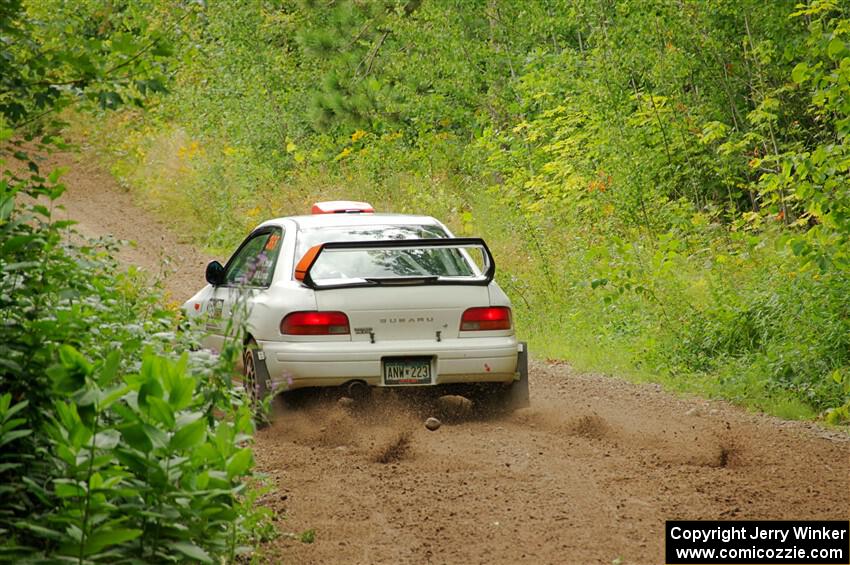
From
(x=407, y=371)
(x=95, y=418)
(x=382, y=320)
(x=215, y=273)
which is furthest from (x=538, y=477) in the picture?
(x=215, y=273)

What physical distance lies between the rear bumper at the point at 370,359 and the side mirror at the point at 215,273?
161 cm

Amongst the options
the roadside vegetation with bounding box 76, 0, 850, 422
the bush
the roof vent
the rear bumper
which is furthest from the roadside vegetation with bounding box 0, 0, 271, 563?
the roof vent

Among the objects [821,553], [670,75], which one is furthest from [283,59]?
[821,553]

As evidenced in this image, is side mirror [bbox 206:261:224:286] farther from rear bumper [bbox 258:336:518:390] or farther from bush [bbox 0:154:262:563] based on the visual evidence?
bush [bbox 0:154:262:563]

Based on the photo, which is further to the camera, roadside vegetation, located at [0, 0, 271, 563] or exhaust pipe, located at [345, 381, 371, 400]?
exhaust pipe, located at [345, 381, 371, 400]

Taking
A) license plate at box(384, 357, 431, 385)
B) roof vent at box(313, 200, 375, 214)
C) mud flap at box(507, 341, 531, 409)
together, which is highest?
roof vent at box(313, 200, 375, 214)

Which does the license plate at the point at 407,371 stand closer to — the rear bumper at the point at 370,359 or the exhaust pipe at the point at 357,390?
the rear bumper at the point at 370,359

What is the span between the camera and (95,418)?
505 cm

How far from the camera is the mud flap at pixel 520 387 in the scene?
10.1m

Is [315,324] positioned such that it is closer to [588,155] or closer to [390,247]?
[390,247]

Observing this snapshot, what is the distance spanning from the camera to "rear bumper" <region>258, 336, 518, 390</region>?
30.8 ft

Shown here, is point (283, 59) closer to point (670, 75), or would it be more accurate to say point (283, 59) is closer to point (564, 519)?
point (670, 75)

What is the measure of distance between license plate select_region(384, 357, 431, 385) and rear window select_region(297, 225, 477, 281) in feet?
2.35

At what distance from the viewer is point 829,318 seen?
1124 cm
